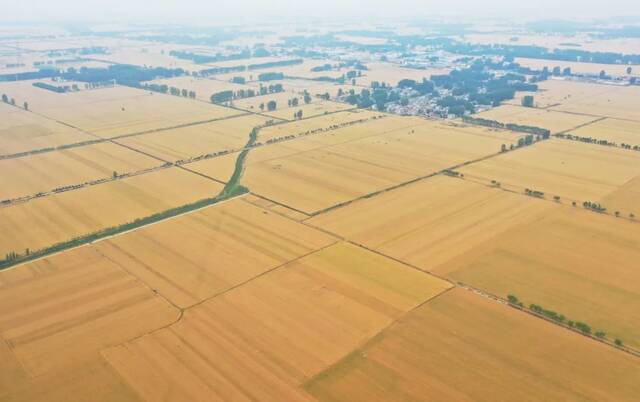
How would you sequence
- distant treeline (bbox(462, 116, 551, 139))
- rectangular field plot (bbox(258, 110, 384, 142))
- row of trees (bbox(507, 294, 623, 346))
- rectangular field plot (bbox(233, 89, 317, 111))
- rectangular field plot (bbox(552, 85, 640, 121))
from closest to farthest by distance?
row of trees (bbox(507, 294, 623, 346)), distant treeline (bbox(462, 116, 551, 139)), rectangular field plot (bbox(258, 110, 384, 142)), rectangular field plot (bbox(552, 85, 640, 121)), rectangular field plot (bbox(233, 89, 317, 111))

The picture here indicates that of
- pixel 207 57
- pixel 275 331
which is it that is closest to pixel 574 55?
pixel 207 57

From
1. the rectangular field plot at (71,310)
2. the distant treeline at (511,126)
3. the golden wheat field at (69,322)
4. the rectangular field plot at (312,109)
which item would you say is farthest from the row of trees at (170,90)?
the rectangular field plot at (71,310)

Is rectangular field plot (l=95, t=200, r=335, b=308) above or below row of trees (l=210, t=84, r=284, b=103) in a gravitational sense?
below

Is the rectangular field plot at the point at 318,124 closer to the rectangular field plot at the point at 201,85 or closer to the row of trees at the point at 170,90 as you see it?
the rectangular field plot at the point at 201,85

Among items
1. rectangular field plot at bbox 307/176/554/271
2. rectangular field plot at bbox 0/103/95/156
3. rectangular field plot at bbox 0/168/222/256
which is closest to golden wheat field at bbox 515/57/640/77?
rectangular field plot at bbox 307/176/554/271

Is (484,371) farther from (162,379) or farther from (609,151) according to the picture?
(609,151)

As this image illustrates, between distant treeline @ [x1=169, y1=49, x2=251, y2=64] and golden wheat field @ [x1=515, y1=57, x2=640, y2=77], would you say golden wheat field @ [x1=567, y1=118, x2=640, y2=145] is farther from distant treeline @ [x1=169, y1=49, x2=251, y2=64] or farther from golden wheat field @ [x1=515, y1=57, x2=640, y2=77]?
distant treeline @ [x1=169, y1=49, x2=251, y2=64]
